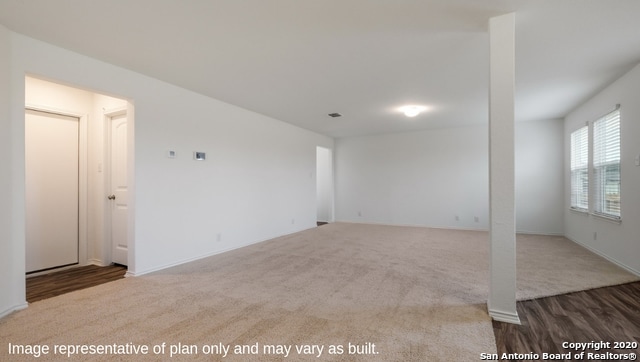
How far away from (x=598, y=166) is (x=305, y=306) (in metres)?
5.07

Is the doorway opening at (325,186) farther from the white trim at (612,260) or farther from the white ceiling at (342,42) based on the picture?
the white trim at (612,260)

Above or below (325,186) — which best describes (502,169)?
above

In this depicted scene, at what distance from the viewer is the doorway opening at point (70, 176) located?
12.4 feet

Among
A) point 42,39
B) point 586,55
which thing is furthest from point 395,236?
point 42,39

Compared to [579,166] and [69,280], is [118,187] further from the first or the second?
[579,166]

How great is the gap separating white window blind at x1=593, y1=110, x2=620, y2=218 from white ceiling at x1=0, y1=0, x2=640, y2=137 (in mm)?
576

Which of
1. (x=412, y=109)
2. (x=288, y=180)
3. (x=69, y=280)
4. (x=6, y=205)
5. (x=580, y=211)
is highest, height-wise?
(x=412, y=109)

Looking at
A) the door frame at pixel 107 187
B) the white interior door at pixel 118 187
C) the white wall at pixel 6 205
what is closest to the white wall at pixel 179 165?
the white wall at pixel 6 205

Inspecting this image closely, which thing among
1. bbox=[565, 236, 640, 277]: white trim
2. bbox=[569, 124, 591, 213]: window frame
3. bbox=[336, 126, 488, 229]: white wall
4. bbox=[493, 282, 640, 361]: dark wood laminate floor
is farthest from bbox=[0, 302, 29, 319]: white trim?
bbox=[569, 124, 591, 213]: window frame

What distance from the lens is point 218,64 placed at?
3.34 m

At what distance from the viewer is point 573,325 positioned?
234 cm

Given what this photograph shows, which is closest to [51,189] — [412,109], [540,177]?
[412,109]

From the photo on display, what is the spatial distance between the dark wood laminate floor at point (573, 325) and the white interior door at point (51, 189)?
17.2 ft

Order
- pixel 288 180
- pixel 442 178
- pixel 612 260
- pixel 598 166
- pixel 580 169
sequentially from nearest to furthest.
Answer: pixel 612 260 → pixel 598 166 → pixel 580 169 → pixel 288 180 → pixel 442 178
